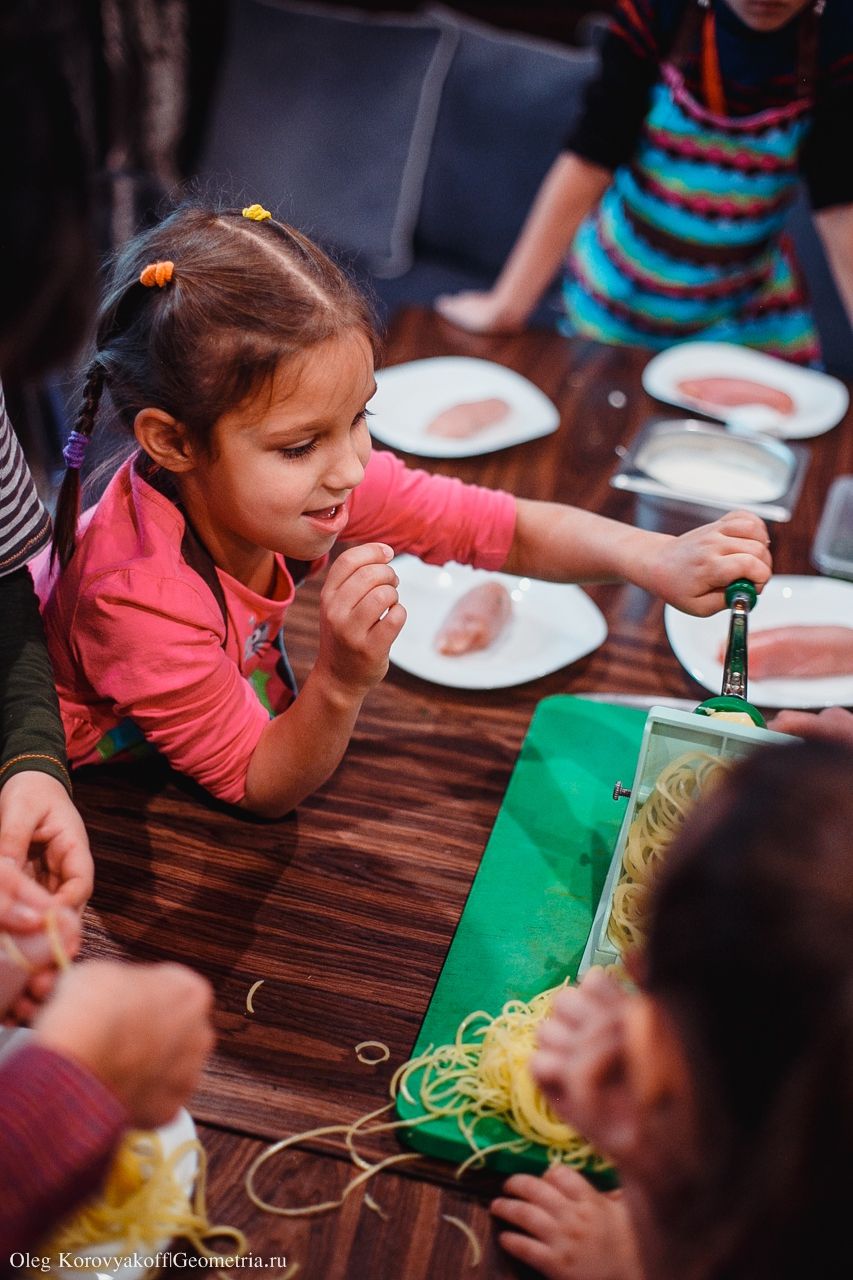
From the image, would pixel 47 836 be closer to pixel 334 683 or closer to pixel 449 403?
pixel 334 683

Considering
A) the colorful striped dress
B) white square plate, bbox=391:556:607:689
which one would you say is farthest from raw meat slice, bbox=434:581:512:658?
the colorful striped dress

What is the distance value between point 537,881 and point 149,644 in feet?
1.46

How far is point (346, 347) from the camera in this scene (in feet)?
3.71

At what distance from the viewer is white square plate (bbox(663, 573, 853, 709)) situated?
4.67 ft

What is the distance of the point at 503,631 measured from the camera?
1511 millimetres

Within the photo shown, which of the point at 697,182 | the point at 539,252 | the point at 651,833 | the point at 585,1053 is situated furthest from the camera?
the point at 539,252

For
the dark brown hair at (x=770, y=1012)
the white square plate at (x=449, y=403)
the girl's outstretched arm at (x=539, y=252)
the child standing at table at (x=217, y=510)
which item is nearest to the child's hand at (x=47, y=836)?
the child standing at table at (x=217, y=510)

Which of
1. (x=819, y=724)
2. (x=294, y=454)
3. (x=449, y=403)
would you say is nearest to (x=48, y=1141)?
(x=294, y=454)

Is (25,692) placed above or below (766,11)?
below

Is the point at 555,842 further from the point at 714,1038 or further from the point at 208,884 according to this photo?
the point at 714,1038

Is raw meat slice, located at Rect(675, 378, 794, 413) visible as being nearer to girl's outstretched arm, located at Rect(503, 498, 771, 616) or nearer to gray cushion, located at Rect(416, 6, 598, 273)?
girl's outstretched arm, located at Rect(503, 498, 771, 616)

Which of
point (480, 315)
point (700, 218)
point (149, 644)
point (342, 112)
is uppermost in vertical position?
point (700, 218)

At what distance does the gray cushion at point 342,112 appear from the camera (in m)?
3.41

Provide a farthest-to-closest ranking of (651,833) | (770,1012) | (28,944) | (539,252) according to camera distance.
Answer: (539,252) < (651,833) < (28,944) < (770,1012)
